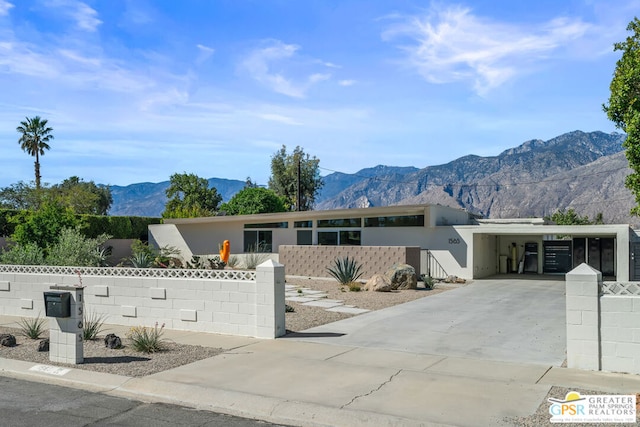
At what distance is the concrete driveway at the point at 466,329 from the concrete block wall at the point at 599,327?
0.67 meters

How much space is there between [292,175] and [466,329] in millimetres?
53041

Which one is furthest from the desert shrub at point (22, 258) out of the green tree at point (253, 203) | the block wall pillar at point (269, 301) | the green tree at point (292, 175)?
the green tree at point (292, 175)

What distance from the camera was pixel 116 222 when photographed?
132 feet

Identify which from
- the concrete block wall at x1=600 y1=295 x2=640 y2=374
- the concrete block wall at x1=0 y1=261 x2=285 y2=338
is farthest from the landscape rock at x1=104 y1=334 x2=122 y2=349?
the concrete block wall at x1=600 y1=295 x2=640 y2=374

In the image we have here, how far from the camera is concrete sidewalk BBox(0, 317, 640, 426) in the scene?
6.55m

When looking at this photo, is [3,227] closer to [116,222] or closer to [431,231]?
[116,222]

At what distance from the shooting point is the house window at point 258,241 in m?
32.5

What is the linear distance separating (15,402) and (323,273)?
66.1 feet

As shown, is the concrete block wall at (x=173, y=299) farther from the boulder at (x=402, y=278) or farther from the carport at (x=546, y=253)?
the carport at (x=546, y=253)

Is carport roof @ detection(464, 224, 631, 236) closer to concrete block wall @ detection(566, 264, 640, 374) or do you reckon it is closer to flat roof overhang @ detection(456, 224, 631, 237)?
flat roof overhang @ detection(456, 224, 631, 237)

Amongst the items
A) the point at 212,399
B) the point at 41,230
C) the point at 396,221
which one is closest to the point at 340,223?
the point at 396,221

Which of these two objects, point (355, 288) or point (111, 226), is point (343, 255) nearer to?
point (355, 288)

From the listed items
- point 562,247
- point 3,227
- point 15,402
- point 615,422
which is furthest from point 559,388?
point 3,227

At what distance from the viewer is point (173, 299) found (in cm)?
1223
